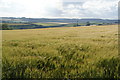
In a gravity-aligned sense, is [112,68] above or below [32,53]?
below

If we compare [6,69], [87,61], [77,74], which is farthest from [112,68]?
[6,69]

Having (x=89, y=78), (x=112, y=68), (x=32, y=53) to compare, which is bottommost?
(x=89, y=78)

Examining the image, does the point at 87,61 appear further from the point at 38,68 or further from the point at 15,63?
the point at 15,63

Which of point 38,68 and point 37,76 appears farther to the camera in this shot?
point 38,68

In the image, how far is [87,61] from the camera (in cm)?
A: 405

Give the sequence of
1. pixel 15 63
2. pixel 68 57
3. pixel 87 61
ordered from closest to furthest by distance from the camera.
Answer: pixel 15 63, pixel 87 61, pixel 68 57

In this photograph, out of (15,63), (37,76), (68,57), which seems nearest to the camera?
(37,76)

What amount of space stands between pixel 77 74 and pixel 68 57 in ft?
3.63

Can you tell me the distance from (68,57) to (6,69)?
2.20 m

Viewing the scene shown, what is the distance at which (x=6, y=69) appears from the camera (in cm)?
369

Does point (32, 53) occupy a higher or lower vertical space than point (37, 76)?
higher

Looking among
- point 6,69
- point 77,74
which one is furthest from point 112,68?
point 6,69

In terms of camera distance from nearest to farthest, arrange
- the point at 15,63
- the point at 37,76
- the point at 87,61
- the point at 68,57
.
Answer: the point at 37,76 < the point at 15,63 < the point at 87,61 < the point at 68,57

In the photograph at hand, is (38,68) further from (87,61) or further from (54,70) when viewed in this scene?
(87,61)
